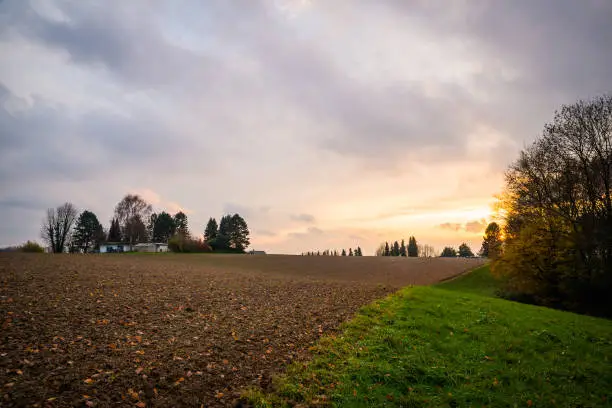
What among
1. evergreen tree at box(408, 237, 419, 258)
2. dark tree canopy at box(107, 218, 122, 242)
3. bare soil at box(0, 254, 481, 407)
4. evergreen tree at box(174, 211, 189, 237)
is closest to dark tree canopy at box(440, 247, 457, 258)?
evergreen tree at box(408, 237, 419, 258)

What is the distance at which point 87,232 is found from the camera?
118438mm

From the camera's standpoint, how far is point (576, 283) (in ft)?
105

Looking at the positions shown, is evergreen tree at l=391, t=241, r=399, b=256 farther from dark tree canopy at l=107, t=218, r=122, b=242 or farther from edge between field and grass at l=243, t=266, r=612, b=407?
edge between field and grass at l=243, t=266, r=612, b=407

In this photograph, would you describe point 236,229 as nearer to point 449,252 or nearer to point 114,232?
point 114,232

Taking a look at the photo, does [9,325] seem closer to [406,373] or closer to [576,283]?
[406,373]

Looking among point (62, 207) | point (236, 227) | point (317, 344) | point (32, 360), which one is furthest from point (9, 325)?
point (236, 227)

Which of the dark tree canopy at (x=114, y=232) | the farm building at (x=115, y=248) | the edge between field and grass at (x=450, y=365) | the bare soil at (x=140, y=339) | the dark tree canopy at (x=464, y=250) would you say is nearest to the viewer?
the bare soil at (x=140, y=339)

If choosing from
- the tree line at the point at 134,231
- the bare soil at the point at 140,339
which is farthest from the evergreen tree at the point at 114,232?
the bare soil at the point at 140,339

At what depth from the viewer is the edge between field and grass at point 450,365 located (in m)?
9.54

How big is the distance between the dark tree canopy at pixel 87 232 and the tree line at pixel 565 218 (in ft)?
408

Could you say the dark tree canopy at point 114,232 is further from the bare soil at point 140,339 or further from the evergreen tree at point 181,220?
the bare soil at point 140,339

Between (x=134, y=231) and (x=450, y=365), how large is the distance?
111 m

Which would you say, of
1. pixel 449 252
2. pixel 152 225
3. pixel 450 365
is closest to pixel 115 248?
pixel 152 225

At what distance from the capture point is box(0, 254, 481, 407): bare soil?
27.6 feet
